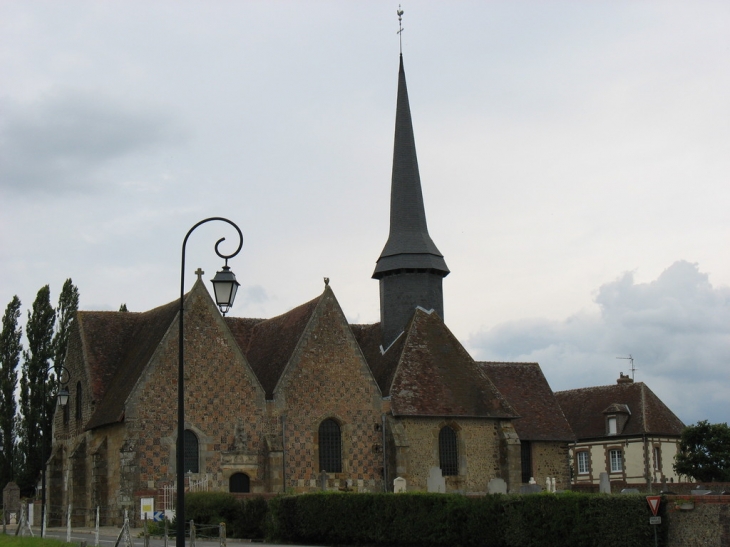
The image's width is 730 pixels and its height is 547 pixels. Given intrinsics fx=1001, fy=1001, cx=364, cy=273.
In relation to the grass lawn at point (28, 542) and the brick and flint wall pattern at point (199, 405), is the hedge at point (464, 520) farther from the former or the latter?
the brick and flint wall pattern at point (199, 405)

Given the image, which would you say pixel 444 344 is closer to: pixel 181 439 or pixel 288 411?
pixel 288 411

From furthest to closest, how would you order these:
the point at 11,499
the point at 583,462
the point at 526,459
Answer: the point at 583,462, the point at 526,459, the point at 11,499

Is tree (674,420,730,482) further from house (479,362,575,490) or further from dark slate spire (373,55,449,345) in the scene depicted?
dark slate spire (373,55,449,345)

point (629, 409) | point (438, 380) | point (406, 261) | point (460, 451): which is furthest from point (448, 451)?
point (629, 409)

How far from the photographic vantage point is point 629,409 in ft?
179

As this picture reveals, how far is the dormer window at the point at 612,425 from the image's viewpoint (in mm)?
54281

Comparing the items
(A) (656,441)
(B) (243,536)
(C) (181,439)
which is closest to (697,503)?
(C) (181,439)

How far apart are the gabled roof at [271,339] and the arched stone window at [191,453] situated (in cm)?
347

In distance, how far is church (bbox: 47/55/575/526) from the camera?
35219 millimetres

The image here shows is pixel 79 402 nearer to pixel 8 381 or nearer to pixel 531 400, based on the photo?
pixel 8 381

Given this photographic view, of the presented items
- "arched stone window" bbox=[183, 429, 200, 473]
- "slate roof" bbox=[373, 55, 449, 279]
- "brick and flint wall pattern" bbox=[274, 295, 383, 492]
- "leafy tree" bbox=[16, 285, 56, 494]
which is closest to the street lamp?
"leafy tree" bbox=[16, 285, 56, 494]

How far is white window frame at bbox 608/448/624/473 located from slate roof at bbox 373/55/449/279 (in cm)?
1796

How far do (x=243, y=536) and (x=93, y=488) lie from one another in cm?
927

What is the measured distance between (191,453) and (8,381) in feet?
54.0
